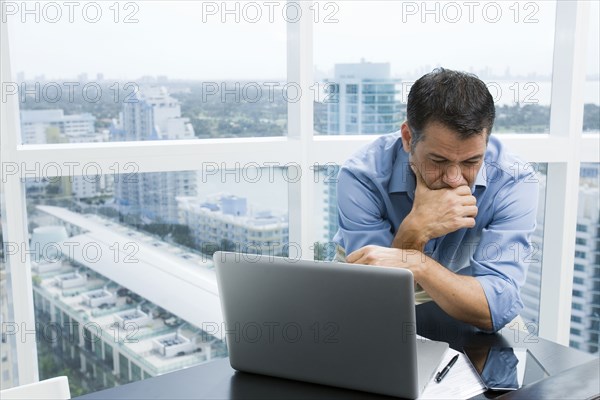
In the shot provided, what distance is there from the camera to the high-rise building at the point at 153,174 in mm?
2449

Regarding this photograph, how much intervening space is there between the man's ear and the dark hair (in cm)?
4

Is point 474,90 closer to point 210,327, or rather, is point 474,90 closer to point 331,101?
point 331,101

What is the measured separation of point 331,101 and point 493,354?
4.76 feet

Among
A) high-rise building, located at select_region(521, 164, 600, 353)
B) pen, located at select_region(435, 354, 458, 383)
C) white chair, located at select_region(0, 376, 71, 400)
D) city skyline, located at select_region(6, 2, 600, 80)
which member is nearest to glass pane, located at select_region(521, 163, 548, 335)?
high-rise building, located at select_region(521, 164, 600, 353)

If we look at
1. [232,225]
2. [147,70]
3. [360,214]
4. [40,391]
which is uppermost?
[147,70]

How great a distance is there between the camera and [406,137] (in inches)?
77.4

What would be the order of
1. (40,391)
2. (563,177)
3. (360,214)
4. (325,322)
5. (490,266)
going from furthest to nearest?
(563,177) < (360,214) < (490,266) < (40,391) < (325,322)

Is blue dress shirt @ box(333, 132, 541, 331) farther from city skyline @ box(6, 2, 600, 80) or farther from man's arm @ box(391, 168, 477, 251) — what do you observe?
city skyline @ box(6, 2, 600, 80)

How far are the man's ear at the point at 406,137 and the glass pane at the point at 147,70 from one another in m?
0.71

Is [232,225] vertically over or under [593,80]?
under

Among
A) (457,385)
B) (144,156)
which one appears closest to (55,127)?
(144,156)

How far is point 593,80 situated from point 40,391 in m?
2.49

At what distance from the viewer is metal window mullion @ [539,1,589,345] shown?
274 cm

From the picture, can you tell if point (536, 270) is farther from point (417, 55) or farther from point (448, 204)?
point (448, 204)
